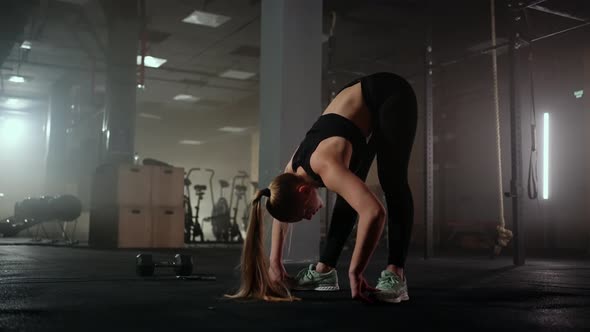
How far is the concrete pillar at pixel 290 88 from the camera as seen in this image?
4312mm

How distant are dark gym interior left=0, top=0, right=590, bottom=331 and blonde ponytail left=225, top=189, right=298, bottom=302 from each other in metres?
0.06

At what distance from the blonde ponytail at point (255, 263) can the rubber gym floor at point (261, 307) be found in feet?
0.31

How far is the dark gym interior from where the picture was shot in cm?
211

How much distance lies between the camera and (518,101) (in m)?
4.63

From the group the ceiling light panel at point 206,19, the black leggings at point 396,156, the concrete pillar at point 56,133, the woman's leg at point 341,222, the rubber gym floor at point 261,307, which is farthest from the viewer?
the concrete pillar at point 56,133

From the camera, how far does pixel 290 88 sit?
4359 millimetres

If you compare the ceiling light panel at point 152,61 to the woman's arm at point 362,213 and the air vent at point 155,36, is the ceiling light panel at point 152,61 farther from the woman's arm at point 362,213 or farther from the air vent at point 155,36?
the woman's arm at point 362,213

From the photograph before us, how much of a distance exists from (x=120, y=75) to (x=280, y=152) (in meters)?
4.44

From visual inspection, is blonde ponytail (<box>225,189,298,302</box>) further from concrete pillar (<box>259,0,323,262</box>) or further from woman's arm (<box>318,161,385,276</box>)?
concrete pillar (<box>259,0,323,262</box>)

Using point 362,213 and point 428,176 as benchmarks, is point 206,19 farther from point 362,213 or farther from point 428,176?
point 362,213

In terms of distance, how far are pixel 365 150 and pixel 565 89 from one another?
262 inches

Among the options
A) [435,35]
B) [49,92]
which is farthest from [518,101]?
[49,92]

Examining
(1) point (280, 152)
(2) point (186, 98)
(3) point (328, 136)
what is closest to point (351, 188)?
(3) point (328, 136)

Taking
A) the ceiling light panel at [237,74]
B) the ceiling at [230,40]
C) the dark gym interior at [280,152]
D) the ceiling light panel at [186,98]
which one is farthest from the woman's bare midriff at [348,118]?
the ceiling light panel at [186,98]
